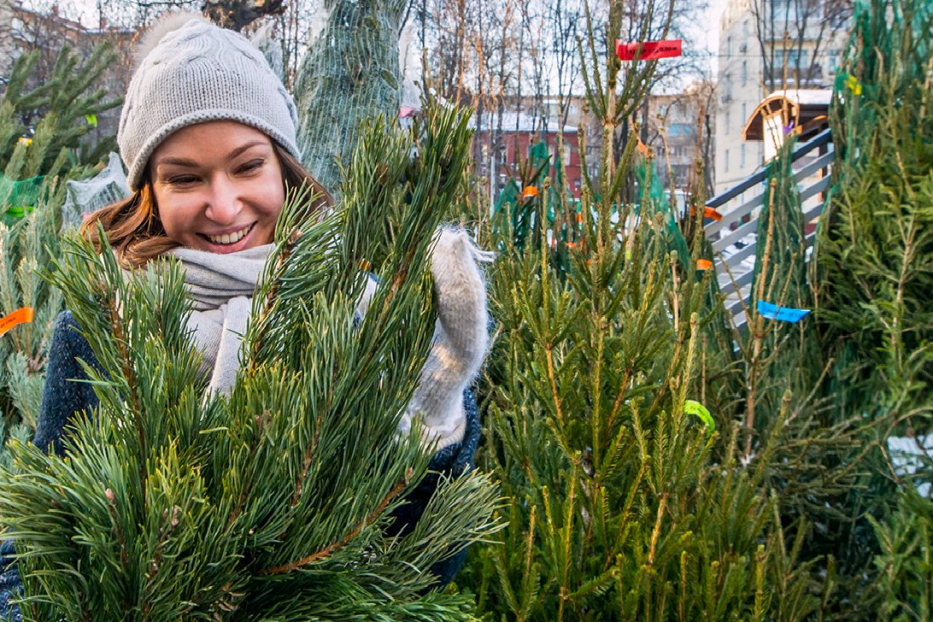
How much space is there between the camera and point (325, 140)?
15.5 ft

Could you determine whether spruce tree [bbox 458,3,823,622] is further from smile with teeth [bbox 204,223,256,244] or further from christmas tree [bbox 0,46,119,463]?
christmas tree [bbox 0,46,119,463]

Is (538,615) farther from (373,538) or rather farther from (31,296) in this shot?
(31,296)

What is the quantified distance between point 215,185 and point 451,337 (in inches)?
26.4

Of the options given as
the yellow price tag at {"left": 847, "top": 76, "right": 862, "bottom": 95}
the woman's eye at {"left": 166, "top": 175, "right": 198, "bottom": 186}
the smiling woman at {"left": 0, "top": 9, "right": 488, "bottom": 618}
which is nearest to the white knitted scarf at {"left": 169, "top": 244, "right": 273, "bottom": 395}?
the smiling woman at {"left": 0, "top": 9, "right": 488, "bottom": 618}

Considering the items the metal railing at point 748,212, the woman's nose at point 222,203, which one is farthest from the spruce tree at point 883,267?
the woman's nose at point 222,203

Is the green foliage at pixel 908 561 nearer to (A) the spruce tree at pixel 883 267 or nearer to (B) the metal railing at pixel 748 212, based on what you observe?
(A) the spruce tree at pixel 883 267

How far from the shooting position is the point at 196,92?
1.43 meters

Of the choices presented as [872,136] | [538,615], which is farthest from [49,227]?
A: [872,136]

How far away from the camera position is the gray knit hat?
1.43m

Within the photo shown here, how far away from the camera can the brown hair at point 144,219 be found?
1496mm

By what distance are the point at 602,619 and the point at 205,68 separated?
1554 millimetres

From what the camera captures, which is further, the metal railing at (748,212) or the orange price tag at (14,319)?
the metal railing at (748,212)

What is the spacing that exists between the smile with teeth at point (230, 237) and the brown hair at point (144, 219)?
0.09 metres

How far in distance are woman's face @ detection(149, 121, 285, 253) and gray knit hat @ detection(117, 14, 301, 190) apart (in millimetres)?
27
